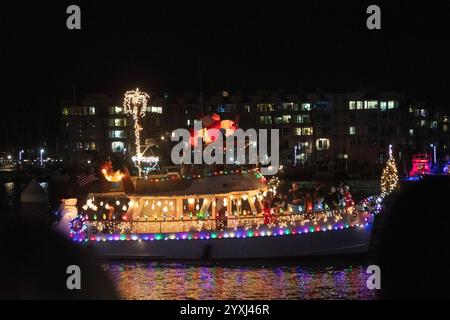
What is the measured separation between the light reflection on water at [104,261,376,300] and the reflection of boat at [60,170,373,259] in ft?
2.68

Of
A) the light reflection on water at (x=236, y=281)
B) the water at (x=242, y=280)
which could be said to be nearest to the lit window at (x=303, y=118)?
the water at (x=242, y=280)

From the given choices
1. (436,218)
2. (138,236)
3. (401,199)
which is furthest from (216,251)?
(401,199)

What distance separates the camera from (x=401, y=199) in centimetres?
7888

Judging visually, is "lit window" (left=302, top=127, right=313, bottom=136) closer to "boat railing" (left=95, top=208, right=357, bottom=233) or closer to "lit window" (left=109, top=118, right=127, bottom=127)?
"lit window" (left=109, top=118, right=127, bottom=127)

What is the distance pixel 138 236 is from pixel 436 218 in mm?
32772

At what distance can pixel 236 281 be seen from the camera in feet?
91.6

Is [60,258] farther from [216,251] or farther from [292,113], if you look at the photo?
[292,113]

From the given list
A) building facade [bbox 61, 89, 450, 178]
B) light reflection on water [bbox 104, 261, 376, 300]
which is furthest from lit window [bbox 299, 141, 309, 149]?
light reflection on water [bbox 104, 261, 376, 300]

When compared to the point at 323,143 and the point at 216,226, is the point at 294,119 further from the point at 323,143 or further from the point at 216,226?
the point at 216,226

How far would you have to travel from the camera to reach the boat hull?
101 ft

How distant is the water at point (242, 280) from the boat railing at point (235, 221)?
1.52 metres

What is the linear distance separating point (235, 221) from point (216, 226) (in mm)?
838

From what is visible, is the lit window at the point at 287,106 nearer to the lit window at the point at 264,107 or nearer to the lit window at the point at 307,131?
the lit window at the point at 264,107
